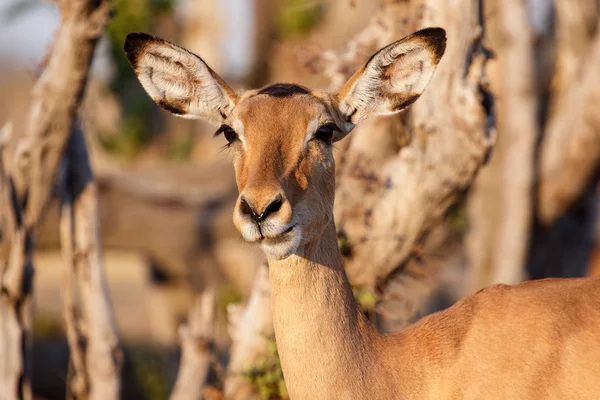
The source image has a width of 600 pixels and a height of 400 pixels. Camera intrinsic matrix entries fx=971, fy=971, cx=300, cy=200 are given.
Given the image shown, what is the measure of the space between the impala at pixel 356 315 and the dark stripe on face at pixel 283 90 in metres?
0.01

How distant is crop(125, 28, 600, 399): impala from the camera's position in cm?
501

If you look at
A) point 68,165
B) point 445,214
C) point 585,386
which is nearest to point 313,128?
point 585,386

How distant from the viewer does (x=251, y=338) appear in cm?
750

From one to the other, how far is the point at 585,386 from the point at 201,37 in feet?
61.2

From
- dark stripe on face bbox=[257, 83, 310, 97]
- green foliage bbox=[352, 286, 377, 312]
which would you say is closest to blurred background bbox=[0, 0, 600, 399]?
green foliage bbox=[352, 286, 377, 312]

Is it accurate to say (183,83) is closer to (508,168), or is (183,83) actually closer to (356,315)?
(356,315)

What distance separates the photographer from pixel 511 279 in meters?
11.4

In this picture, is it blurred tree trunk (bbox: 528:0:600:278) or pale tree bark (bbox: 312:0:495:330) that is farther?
blurred tree trunk (bbox: 528:0:600:278)

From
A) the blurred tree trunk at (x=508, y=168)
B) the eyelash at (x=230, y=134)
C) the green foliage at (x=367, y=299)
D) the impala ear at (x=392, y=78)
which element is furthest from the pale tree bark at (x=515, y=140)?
the eyelash at (x=230, y=134)

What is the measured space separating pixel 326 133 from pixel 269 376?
8.64 feet

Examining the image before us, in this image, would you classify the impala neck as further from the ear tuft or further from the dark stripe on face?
the ear tuft

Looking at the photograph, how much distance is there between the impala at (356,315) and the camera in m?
5.01

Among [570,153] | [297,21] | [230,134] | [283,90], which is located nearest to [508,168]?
[570,153]

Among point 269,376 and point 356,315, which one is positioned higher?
point 356,315
